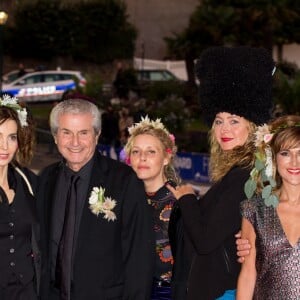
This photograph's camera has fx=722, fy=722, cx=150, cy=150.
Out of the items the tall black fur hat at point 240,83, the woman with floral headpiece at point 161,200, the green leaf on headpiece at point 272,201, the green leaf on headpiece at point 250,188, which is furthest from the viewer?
the woman with floral headpiece at point 161,200

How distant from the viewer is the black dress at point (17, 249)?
4.12 metres

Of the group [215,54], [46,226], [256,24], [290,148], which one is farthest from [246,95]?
[256,24]

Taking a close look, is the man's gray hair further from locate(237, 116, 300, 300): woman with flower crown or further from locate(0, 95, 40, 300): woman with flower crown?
locate(237, 116, 300, 300): woman with flower crown

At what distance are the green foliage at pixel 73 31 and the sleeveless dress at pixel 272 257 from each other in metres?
33.8

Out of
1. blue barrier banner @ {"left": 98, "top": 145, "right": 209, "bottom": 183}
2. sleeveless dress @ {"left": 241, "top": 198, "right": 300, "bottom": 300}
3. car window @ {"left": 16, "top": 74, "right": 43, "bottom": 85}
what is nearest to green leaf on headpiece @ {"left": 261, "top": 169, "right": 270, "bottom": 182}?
sleeveless dress @ {"left": 241, "top": 198, "right": 300, "bottom": 300}

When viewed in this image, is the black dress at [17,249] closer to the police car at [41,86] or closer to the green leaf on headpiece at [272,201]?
the green leaf on headpiece at [272,201]

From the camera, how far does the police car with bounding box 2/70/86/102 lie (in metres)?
28.5

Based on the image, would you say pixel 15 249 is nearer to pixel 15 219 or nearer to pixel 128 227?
pixel 15 219

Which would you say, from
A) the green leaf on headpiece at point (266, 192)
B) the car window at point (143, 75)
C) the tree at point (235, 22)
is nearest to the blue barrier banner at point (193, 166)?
the green leaf on headpiece at point (266, 192)

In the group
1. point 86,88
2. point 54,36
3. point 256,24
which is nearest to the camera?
point 86,88

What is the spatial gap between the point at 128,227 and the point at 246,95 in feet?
3.37

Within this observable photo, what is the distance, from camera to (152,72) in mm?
31828

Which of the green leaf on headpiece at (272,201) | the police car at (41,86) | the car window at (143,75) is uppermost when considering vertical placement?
the car window at (143,75)

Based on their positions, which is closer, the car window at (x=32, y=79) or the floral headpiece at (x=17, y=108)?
the floral headpiece at (x=17, y=108)
